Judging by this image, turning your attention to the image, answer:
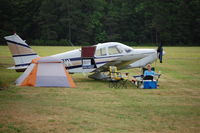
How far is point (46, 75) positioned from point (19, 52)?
241 cm

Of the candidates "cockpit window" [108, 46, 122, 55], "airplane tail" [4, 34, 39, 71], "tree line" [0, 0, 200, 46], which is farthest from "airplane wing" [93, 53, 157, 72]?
"tree line" [0, 0, 200, 46]

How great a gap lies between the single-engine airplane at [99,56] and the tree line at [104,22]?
4988cm

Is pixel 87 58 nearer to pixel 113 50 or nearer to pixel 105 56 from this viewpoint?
pixel 105 56

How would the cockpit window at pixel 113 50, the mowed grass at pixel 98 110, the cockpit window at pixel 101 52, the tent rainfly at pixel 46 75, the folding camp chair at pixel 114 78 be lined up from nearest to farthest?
the mowed grass at pixel 98 110 → the tent rainfly at pixel 46 75 → the folding camp chair at pixel 114 78 → the cockpit window at pixel 101 52 → the cockpit window at pixel 113 50

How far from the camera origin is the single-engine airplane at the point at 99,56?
55.1ft

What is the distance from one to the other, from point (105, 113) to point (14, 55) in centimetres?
777

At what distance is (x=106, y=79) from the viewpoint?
58.9 feet

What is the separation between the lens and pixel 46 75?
595 inches

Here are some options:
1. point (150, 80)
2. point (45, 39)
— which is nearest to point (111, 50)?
point (150, 80)

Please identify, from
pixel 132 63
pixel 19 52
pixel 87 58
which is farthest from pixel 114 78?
pixel 19 52

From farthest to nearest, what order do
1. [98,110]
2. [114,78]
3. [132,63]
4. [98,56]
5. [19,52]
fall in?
[132,63] < [98,56] < [19,52] < [114,78] < [98,110]

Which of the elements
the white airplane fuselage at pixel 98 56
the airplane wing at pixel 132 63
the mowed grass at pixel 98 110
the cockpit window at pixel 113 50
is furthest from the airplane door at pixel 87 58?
the mowed grass at pixel 98 110

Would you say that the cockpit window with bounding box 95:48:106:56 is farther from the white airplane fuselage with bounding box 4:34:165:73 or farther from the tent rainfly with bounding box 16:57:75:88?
the tent rainfly with bounding box 16:57:75:88

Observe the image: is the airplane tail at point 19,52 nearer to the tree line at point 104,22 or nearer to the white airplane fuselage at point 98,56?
the white airplane fuselage at point 98,56
